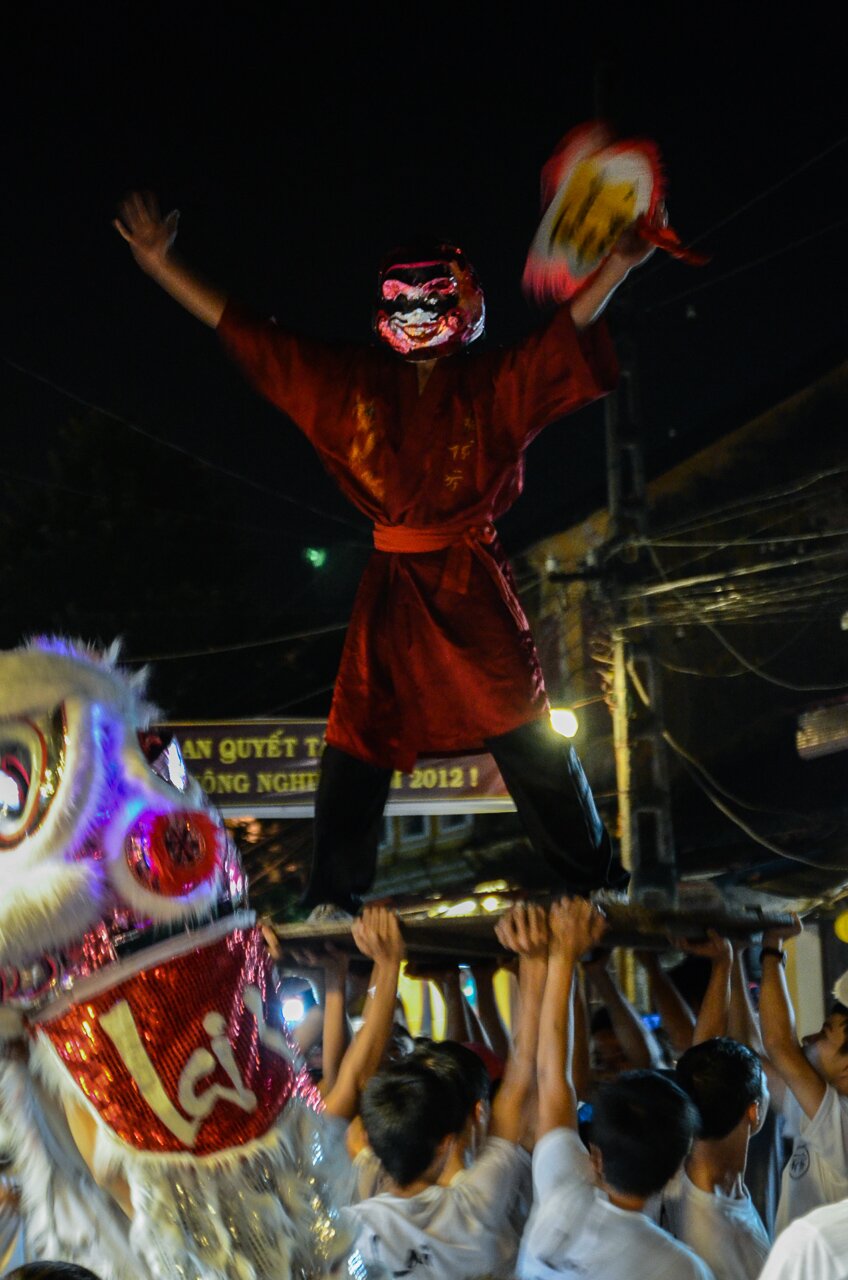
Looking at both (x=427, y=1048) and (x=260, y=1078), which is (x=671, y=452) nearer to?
A: (x=427, y=1048)

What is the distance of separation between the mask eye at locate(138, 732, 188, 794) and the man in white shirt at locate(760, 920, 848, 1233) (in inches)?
76.0

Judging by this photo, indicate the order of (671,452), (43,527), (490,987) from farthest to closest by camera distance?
(43,527) → (671,452) → (490,987)

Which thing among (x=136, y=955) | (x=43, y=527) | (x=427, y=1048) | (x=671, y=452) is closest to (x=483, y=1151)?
(x=427, y=1048)

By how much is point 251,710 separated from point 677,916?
12232 millimetres

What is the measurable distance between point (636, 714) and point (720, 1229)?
7.64 metres

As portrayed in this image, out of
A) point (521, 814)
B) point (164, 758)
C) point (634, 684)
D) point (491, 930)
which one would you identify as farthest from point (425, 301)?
point (634, 684)

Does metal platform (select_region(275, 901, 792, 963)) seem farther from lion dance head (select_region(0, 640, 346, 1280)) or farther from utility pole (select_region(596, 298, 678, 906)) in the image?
utility pole (select_region(596, 298, 678, 906))

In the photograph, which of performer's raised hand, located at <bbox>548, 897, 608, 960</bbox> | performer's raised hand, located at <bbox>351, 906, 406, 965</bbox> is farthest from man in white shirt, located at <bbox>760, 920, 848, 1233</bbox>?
performer's raised hand, located at <bbox>351, 906, 406, 965</bbox>

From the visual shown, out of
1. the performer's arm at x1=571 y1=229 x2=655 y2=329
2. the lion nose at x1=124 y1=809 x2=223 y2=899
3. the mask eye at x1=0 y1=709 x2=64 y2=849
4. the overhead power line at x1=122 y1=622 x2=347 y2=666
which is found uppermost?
the overhead power line at x1=122 y1=622 x2=347 y2=666

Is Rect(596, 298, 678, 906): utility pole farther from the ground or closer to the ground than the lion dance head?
farther from the ground

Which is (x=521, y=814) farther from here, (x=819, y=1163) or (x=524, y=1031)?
(x=819, y=1163)

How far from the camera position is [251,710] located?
51.4ft

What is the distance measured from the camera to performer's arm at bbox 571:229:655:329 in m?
3.41

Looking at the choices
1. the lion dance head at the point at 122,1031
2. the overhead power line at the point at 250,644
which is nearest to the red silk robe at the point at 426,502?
the lion dance head at the point at 122,1031
